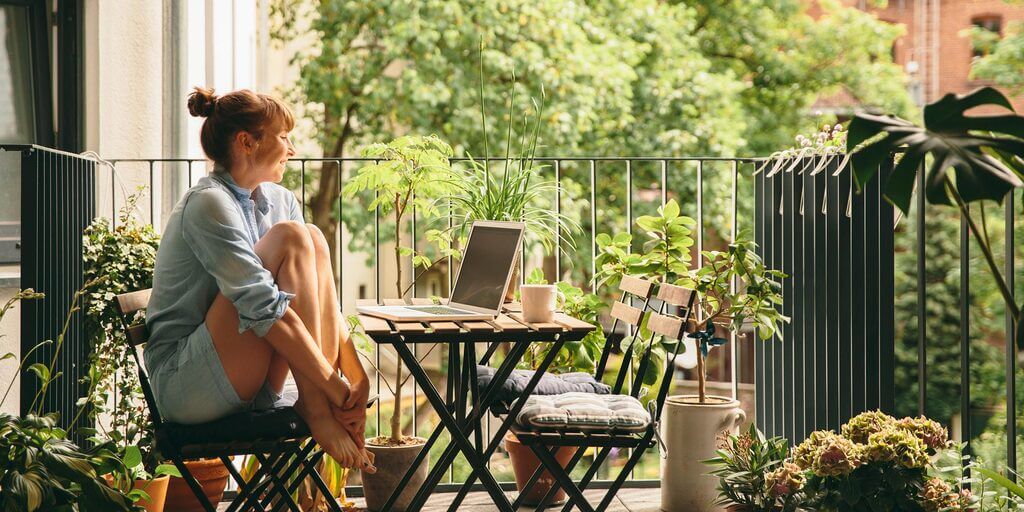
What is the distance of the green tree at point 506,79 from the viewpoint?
8.04m

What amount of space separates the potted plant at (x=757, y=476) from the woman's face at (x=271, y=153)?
1.45 meters

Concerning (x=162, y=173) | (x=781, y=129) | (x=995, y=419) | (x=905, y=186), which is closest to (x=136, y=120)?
(x=162, y=173)

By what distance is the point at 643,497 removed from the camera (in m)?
3.46

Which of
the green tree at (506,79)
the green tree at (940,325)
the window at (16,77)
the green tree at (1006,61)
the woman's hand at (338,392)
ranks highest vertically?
the green tree at (1006,61)

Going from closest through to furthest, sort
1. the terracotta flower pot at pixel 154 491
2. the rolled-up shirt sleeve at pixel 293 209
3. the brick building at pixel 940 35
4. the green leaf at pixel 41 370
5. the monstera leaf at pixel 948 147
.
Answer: the monstera leaf at pixel 948 147 < the green leaf at pixel 41 370 < the rolled-up shirt sleeve at pixel 293 209 < the terracotta flower pot at pixel 154 491 < the brick building at pixel 940 35

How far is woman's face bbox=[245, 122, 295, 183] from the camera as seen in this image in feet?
8.17

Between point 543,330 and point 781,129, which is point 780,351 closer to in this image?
point 543,330

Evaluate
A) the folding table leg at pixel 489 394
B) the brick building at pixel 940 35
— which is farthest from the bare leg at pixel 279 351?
the brick building at pixel 940 35

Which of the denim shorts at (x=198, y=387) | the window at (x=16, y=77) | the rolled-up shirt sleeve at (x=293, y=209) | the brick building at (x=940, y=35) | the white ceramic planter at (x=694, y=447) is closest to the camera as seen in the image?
the denim shorts at (x=198, y=387)

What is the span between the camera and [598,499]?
3406mm

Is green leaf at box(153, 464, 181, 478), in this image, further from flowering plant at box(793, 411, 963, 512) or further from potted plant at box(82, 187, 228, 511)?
flowering plant at box(793, 411, 963, 512)

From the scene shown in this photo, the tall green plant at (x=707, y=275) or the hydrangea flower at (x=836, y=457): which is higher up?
the tall green plant at (x=707, y=275)

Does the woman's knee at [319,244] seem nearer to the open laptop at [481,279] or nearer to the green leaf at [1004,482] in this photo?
the open laptop at [481,279]

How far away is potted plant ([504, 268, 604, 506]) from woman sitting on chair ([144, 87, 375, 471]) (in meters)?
0.96
